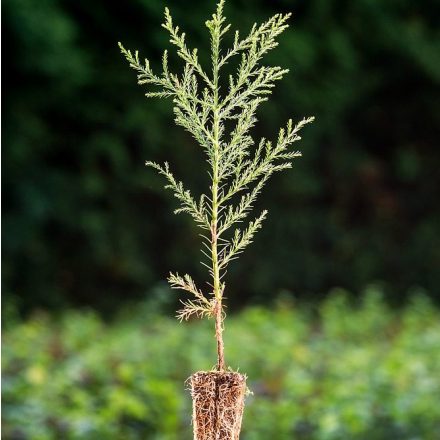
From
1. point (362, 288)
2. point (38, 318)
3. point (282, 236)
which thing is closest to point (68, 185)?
point (38, 318)

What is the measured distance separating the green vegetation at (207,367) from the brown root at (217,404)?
3.35 meters

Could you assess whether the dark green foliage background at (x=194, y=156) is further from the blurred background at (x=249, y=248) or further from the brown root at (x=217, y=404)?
the brown root at (x=217, y=404)

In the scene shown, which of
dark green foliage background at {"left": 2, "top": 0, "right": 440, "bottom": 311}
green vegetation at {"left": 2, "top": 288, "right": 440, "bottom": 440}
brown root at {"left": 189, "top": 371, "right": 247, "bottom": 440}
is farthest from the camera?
dark green foliage background at {"left": 2, "top": 0, "right": 440, "bottom": 311}

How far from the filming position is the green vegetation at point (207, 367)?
5141mm

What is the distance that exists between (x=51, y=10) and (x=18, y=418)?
6247 millimetres

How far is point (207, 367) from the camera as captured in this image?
6.58m

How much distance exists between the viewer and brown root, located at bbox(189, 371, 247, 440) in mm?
1513

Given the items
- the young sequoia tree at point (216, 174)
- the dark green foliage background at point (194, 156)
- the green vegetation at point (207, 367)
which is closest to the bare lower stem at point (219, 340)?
the young sequoia tree at point (216, 174)

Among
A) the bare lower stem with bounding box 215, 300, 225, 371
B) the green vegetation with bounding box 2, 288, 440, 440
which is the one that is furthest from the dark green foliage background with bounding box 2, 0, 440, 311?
the bare lower stem with bounding box 215, 300, 225, 371

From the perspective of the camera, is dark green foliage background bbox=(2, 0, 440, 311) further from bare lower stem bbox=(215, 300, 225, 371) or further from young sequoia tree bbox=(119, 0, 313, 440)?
bare lower stem bbox=(215, 300, 225, 371)

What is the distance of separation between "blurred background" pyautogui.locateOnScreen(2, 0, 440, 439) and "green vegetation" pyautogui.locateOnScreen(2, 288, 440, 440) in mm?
21

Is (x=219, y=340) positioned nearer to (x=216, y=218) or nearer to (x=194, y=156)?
(x=216, y=218)

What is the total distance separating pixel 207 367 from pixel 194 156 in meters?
7.27

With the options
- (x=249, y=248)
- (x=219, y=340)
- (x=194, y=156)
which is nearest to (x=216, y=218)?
(x=219, y=340)
